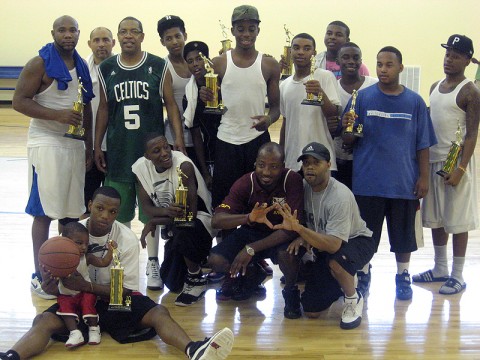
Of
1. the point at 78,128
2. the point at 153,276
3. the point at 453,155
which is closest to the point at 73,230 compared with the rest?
the point at 78,128

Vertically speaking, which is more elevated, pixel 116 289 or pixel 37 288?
pixel 116 289

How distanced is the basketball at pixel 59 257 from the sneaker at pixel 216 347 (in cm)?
82

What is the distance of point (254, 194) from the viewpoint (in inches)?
173

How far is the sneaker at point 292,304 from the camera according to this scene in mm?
4275

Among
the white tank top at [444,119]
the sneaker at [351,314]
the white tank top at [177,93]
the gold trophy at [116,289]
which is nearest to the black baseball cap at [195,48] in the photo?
the white tank top at [177,93]

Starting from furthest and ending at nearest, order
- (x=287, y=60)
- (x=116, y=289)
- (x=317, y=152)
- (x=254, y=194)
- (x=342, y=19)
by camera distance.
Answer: (x=342, y=19)
(x=287, y=60)
(x=254, y=194)
(x=317, y=152)
(x=116, y=289)

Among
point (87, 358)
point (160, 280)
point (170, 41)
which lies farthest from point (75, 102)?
point (87, 358)

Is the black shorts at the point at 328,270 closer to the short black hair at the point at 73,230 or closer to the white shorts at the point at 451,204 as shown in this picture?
the white shorts at the point at 451,204

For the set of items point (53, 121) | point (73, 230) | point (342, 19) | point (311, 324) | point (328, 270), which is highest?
point (342, 19)

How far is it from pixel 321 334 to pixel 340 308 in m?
0.49

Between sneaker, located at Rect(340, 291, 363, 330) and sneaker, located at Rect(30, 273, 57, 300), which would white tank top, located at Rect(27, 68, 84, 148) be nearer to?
sneaker, located at Rect(30, 273, 57, 300)

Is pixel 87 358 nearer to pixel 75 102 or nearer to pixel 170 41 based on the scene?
pixel 75 102

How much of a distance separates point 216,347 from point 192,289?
1.16 metres

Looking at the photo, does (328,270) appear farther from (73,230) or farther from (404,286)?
(73,230)
